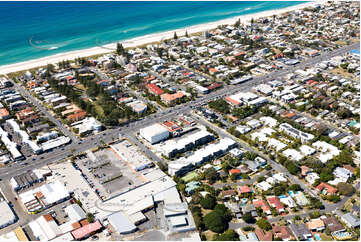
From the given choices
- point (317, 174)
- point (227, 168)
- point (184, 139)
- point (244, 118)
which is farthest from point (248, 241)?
point (244, 118)

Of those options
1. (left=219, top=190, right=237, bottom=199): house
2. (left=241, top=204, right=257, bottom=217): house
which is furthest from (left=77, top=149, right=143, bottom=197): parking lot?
(left=241, top=204, right=257, bottom=217): house

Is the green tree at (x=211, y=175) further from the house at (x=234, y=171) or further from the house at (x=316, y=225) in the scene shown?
the house at (x=316, y=225)

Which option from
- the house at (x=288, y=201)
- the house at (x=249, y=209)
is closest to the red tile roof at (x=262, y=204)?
the house at (x=249, y=209)

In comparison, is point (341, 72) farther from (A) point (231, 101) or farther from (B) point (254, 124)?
(B) point (254, 124)

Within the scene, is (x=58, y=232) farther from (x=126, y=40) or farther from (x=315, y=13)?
(x=315, y=13)

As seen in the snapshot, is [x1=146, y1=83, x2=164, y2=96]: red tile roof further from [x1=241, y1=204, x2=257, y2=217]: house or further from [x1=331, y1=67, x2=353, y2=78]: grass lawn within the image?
[x1=331, y1=67, x2=353, y2=78]: grass lawn

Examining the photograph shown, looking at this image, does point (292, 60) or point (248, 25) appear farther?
point (248, 25)
